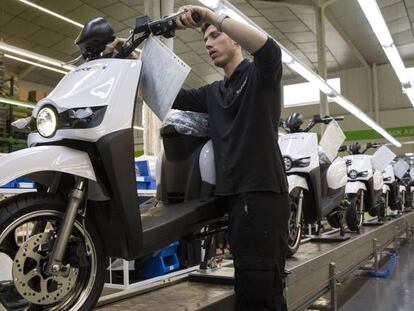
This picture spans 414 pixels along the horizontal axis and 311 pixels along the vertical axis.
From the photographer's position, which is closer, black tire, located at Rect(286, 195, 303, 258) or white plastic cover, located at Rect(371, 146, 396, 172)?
black tire, located at Rect(286, 195, 303, 258)

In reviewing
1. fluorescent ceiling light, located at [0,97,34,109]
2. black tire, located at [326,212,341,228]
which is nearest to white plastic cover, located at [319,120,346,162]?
black tire, located at [326,212,341,228]

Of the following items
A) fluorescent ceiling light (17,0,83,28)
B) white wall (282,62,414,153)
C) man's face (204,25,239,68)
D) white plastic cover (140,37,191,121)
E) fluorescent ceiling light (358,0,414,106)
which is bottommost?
white plastic cover (140,37,191,121)

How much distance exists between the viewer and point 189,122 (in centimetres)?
183

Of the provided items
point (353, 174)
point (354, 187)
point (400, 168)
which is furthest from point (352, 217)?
point (400, 168)

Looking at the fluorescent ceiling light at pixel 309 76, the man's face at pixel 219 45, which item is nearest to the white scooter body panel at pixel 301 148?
the man's face at pixel 219 45

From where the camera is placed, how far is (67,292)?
118 centimetres

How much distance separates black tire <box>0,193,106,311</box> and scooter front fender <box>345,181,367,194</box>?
11.9 feet

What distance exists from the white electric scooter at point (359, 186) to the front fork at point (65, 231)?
3.51 m

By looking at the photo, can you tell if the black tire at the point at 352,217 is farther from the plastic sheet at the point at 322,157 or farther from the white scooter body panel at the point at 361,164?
the plastic sheet at the point at 322,157

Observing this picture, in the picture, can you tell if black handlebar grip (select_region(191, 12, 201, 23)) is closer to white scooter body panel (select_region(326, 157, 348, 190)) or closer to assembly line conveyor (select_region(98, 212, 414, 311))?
assembly line conveyor (select_region(98, 212, 414, 311))

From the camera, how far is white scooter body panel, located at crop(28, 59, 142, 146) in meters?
1.22

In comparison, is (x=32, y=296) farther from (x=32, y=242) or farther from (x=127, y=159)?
(x=127, y=159)

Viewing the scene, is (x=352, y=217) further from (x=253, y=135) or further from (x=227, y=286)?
(x=253, y=135)

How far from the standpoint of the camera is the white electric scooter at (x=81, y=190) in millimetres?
1122
